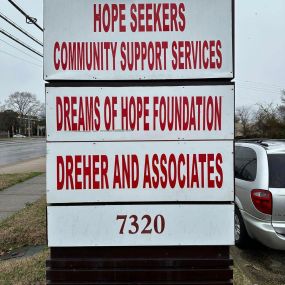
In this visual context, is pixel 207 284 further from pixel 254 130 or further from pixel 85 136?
pixel 254 130

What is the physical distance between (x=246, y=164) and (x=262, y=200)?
2.77 feet

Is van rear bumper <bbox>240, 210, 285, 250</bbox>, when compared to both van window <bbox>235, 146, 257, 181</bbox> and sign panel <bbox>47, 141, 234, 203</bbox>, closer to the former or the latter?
van window <bbox>235, 146, 257, 181</bbox>

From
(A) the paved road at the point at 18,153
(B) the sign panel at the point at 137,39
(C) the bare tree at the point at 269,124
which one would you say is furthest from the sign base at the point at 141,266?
(C) the bare tree at the point at 269,124

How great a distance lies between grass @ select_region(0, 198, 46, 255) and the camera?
555cm

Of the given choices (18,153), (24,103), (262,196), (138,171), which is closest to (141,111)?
(138,171)

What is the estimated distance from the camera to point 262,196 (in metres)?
4.80

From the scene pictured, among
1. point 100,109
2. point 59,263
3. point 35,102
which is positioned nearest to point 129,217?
point 59,263

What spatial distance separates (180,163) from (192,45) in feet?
2.77

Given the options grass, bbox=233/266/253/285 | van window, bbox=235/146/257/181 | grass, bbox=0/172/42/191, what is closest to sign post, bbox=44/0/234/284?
grass, bbox=233/266/253/285

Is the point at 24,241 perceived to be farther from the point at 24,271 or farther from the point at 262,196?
the point at 262,196

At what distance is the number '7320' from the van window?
8.86ft

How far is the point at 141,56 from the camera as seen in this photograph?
2.68 m

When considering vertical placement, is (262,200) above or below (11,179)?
above

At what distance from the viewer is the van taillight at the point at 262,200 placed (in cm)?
473
